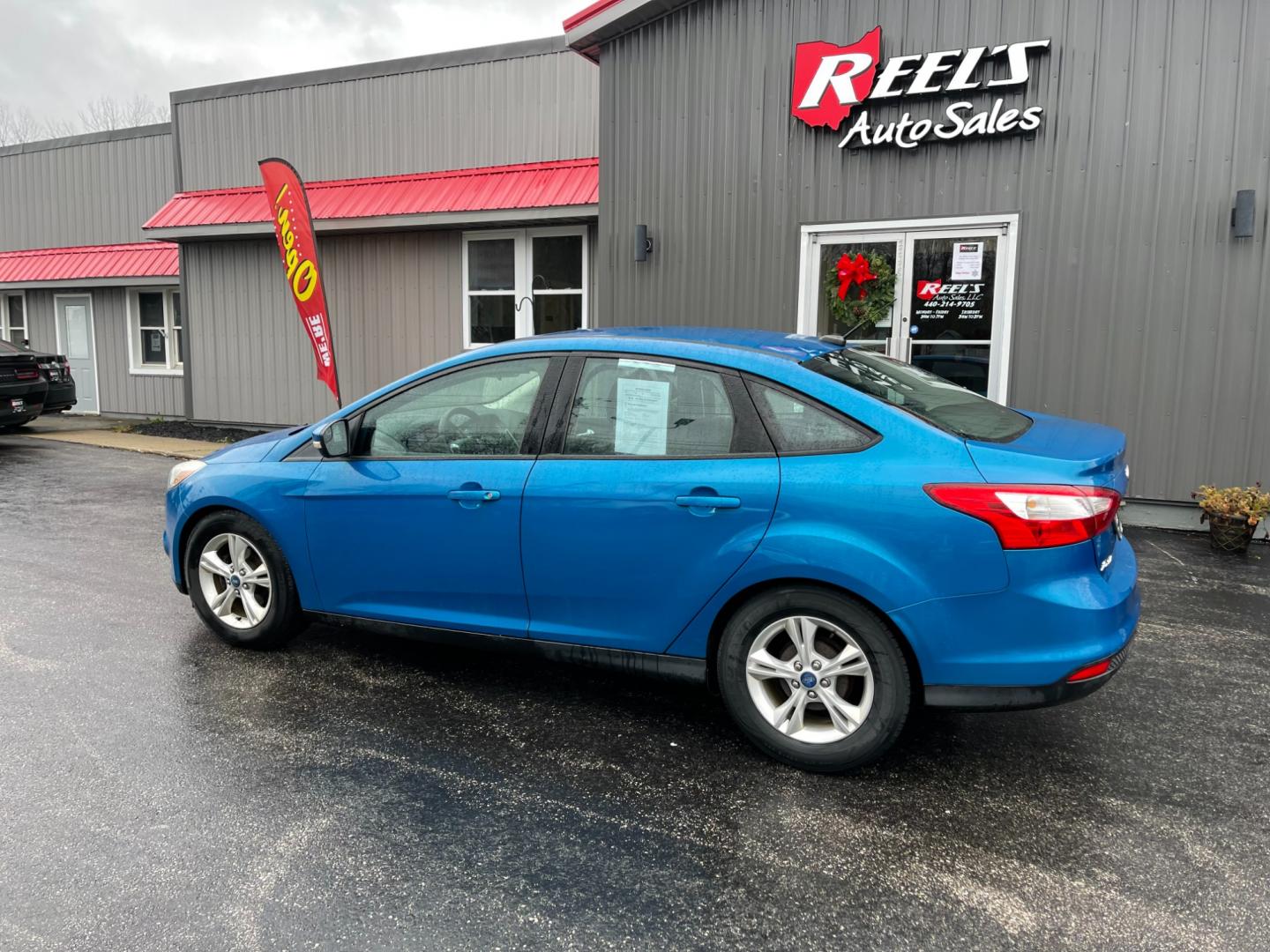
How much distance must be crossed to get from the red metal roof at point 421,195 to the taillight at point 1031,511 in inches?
297

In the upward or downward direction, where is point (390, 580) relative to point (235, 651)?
upward

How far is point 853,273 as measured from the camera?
805 centimetres

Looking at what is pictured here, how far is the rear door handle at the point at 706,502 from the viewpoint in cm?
328

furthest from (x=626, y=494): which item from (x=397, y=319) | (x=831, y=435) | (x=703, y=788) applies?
(x=397, y=319)

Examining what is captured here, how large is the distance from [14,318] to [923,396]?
19.5 m

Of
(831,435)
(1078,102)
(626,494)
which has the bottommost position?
(626,494)

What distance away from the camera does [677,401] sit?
11.6ft

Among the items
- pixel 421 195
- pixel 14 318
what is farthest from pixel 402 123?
pixel 14 318

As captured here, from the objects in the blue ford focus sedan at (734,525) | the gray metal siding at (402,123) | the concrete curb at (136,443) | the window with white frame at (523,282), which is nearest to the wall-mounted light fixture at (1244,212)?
the blue ford focus sedan at (734,525)

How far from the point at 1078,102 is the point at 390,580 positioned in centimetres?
657

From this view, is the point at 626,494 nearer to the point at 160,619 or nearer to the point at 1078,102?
the point at 160,619

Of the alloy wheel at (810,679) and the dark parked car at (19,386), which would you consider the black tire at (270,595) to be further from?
the dark parked car at (19,386)


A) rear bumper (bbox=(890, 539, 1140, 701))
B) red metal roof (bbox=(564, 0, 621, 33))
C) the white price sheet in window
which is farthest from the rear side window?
red metal roof (bbox=(564, 0, 621, 33))

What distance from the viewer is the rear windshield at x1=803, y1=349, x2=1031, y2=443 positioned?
3367 millimetres
